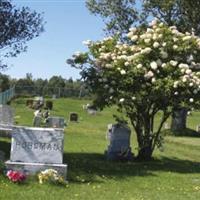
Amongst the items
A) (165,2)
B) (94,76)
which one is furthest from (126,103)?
(165,2)

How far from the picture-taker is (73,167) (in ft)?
54.6

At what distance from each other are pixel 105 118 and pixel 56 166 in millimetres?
40114

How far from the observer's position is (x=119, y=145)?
20.6 m

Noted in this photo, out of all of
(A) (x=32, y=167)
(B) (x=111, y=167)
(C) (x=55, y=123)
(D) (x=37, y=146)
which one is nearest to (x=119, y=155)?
(B) (x=111, y=167)

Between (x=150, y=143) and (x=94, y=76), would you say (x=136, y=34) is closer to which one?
(x=94, y=76)

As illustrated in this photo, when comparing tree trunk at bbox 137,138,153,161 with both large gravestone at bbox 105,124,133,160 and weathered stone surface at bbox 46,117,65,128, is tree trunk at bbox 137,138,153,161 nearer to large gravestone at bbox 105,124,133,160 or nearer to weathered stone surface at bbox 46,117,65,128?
large gravestone at bbox 105,124,133,160

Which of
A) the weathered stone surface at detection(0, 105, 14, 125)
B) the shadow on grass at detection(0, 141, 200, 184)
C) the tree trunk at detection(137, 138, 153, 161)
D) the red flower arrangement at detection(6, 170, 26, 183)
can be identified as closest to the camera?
the red flower arrangement at detection(6, 170, 26, 183)

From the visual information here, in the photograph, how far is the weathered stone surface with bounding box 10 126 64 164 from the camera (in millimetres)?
14273

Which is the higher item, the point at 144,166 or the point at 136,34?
the point at 136,34

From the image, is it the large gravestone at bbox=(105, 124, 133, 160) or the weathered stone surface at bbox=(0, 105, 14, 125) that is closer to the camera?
the large gravestone at bbox=(105, 124, 133, 160)

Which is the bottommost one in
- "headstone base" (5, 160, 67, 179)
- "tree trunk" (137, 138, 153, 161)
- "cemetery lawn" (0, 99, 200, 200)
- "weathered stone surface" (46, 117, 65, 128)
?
"cemetery lawn" (0, 99, 200, 200)

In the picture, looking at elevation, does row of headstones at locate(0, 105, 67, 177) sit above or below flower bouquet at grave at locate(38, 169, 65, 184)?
above

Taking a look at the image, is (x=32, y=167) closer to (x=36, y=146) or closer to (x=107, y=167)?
(x=36, y=146)

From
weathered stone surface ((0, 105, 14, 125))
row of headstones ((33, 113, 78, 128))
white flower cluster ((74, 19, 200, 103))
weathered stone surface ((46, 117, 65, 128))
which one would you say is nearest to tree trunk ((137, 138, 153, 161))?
white flower cluster ((74, 19, 200, 103))
